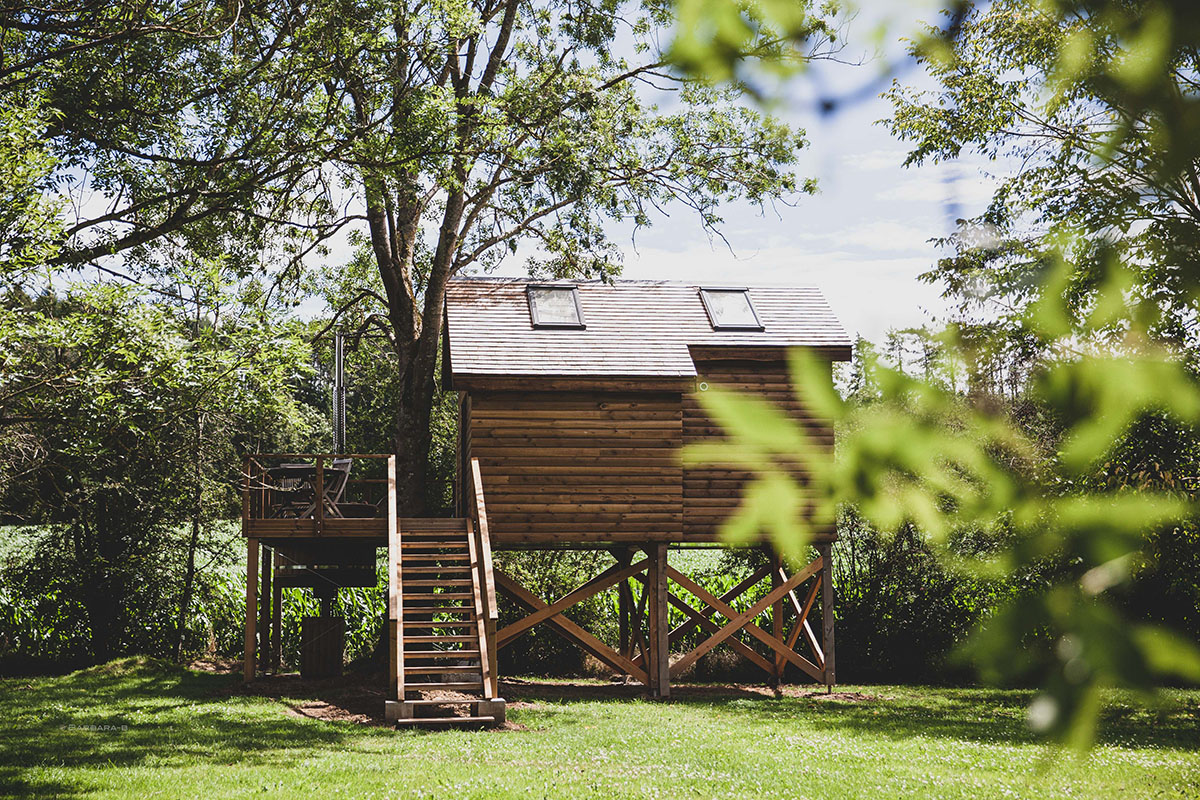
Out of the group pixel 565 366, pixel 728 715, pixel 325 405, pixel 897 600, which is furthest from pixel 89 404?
pixel 325 405

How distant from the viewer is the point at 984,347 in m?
0.77

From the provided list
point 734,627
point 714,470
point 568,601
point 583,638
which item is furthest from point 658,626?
point 714,470

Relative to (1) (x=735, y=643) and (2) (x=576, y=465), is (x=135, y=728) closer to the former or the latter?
(2) (x=576, y=465)

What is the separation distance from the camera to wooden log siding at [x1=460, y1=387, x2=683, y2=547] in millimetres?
15719

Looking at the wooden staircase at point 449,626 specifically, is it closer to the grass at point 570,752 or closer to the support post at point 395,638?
the support post at point 395,638

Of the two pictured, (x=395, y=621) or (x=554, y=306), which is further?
(x=554, y=306)

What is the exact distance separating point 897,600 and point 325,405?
3872cm

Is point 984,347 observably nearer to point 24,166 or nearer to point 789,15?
point 789,15

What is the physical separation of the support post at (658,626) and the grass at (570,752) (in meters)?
0.98

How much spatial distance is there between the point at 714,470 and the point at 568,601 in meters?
3.30

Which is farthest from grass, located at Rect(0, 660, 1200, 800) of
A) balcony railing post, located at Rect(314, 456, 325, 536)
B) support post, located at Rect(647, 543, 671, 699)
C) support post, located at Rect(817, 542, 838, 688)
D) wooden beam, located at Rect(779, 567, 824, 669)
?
balcony railing post, located at Rect(314, 456, 325, 536)

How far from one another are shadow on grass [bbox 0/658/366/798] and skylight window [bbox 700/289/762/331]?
946 centimetres

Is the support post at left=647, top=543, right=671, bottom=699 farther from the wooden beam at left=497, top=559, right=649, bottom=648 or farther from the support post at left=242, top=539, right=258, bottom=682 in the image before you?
the support post at left=242, top=539, right=258, bottom=682

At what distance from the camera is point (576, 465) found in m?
15.9
